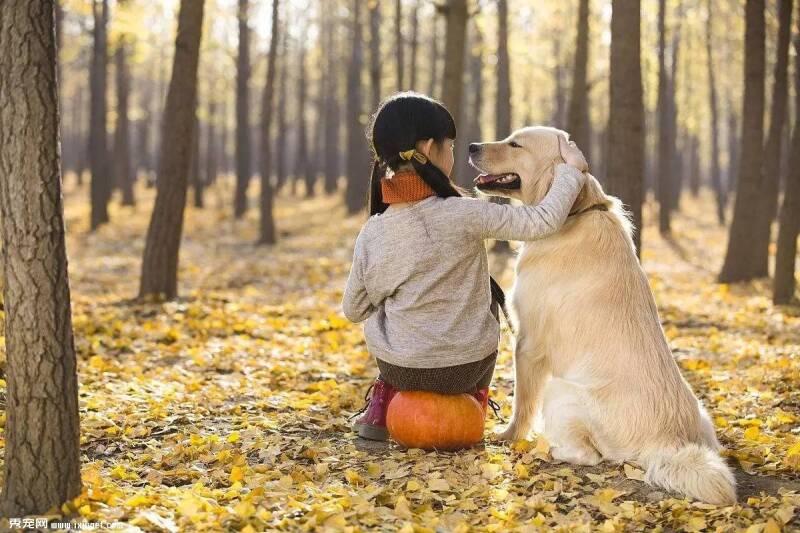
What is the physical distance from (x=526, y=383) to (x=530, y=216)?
97 centimetres

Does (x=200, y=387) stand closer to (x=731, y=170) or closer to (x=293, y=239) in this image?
(x=293, y=239)

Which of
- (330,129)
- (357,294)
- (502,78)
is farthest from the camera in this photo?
(330,129)

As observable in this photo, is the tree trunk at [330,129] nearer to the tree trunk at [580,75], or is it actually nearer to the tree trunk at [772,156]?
the tree trunk at [580,75]

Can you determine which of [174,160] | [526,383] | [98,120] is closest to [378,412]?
[526,383]

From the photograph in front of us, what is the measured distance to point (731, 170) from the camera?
32.7 meters

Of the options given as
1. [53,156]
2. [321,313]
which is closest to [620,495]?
[53,156]

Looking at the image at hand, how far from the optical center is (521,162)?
465 centimetres

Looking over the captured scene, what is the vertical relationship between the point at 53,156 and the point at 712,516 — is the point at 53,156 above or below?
above

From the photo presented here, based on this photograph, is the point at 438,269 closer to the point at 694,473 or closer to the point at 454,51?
the point at 694,473

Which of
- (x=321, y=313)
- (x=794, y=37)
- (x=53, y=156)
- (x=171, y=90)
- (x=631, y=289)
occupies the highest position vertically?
(x=794, y=37)

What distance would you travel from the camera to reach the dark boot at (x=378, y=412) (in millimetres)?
4754

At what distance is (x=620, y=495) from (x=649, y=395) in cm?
54

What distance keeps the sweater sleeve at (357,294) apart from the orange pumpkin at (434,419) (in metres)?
0.49

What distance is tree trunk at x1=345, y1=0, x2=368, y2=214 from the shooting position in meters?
23.2
